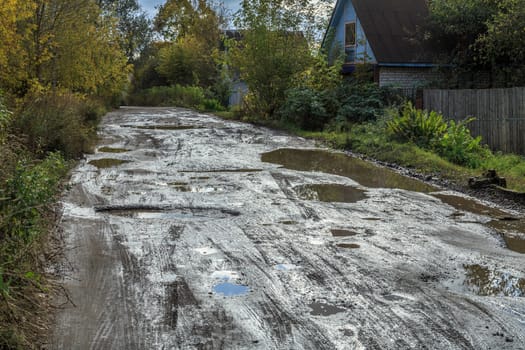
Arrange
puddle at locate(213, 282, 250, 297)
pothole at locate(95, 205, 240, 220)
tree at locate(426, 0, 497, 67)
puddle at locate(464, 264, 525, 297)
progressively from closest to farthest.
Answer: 1. puddle at locate(213, 282, 250, 297)
2. puddle at locate(464, 264, 525, 297)
3. pothole at locate(95, 205, 240, 220)
4. tree at locate(426, 0, 497, 67)

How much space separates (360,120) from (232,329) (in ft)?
61.5

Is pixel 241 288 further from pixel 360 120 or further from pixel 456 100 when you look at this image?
pixel 360 120

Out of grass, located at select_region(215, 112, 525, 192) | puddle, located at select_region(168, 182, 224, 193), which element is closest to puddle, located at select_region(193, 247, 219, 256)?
puddle, located at select_region(168, 182, 224, 193)

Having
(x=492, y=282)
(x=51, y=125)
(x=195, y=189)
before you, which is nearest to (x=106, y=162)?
(x=51, y=125)

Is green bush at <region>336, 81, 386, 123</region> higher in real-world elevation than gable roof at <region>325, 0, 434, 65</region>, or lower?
lower

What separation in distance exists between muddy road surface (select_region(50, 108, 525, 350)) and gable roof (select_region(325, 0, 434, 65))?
1703 centimetres

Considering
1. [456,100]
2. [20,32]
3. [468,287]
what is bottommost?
[468,287]

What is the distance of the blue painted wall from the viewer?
2949 centimetres

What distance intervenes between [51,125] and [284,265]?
8.82m

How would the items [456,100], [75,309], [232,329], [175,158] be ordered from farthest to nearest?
[456,100] → [175,158] → [75,309] → [232,329]

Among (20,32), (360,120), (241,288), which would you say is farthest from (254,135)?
(241,288)

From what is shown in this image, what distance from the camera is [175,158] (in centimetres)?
1525

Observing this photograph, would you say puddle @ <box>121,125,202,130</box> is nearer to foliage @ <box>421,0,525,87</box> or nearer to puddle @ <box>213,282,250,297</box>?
foliage @ <box>421,0,525,87</box>

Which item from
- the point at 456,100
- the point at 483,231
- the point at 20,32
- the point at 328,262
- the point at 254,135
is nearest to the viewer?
the point at 328,262
